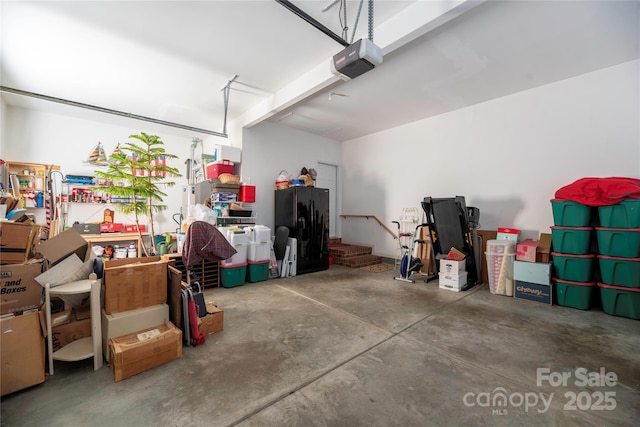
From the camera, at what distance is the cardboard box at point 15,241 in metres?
2.01

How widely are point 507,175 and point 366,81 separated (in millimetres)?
3286

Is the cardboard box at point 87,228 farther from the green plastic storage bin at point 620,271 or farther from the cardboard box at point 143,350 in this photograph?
the green plastic storage bin at point 620,271

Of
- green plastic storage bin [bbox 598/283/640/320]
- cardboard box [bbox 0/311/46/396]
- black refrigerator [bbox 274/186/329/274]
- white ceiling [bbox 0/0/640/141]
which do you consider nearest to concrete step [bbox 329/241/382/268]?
black refrigerator [bbox 274/186/329/274]

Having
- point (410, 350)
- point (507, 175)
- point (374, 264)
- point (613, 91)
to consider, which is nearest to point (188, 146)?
point (374, 264)

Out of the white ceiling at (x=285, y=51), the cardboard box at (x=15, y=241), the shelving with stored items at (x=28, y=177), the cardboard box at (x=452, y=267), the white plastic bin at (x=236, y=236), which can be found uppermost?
the white ceiling at (x=285, y=51)

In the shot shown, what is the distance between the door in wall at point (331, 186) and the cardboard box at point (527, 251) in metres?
4.66

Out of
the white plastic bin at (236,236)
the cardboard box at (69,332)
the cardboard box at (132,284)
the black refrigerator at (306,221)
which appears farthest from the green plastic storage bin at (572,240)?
the cardboard box at (69,332)

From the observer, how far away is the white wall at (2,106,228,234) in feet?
16.9

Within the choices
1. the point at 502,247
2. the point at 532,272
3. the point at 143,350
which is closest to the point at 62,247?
the point at 143,350

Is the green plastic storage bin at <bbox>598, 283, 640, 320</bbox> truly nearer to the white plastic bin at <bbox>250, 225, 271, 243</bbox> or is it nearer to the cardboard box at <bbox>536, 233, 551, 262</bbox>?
the cardboard box at <bbox>536, 233, 551, 262</bbox>

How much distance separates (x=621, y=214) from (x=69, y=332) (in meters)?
6.43

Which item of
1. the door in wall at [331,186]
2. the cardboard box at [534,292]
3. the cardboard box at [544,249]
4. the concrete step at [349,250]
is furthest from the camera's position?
the door in wall at [331,186]

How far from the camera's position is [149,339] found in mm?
2197

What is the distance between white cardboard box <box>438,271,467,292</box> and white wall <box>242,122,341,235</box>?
3989mm
